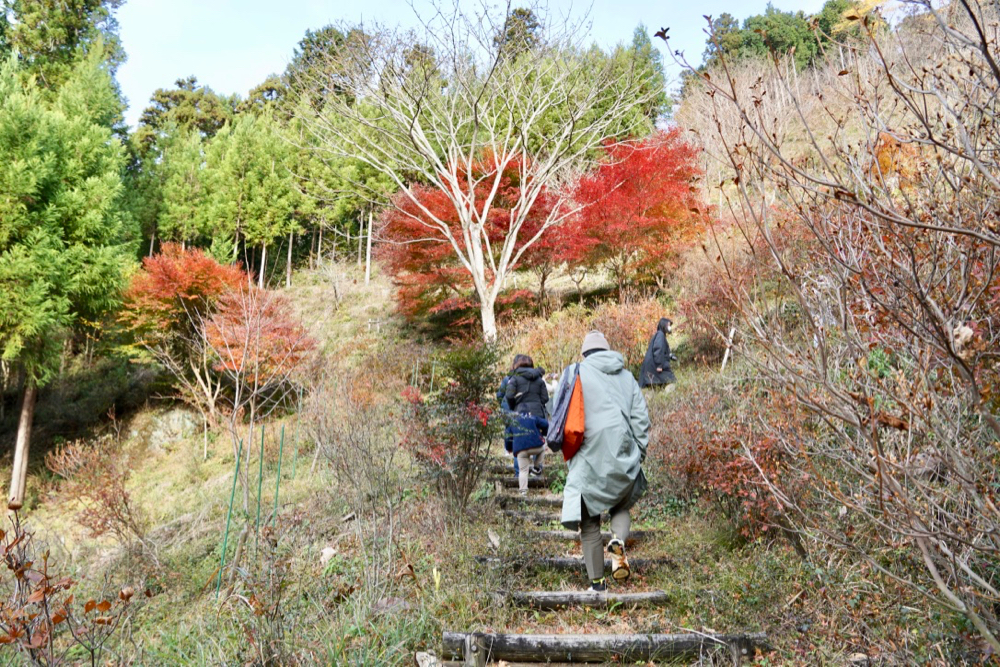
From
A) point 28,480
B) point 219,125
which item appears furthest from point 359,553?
point 219,125

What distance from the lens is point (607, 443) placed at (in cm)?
439

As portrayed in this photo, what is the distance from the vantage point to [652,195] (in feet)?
47.3

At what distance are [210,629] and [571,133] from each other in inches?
474

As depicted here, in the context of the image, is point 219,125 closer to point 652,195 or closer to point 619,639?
point 652,195

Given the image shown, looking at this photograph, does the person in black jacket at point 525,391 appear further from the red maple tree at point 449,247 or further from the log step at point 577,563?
the red maple tree at point 449,247

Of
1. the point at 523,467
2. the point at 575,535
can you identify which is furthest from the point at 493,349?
the point at 575,535

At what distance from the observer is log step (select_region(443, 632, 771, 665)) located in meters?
3.60

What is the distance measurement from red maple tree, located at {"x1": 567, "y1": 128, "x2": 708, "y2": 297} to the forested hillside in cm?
8

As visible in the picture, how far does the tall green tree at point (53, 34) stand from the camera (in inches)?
849

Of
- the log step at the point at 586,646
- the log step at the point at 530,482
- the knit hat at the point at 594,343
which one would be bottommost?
the log step at the point at 530,482

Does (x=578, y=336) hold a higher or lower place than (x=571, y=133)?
lower

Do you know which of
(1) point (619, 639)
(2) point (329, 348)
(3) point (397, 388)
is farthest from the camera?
(2) point (329, 348)

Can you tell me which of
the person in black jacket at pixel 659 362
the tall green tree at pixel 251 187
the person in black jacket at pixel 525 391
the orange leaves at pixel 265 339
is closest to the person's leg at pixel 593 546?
the person in black jacket at pixel 525 391

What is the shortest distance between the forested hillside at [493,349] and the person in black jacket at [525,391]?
0.14 metres
